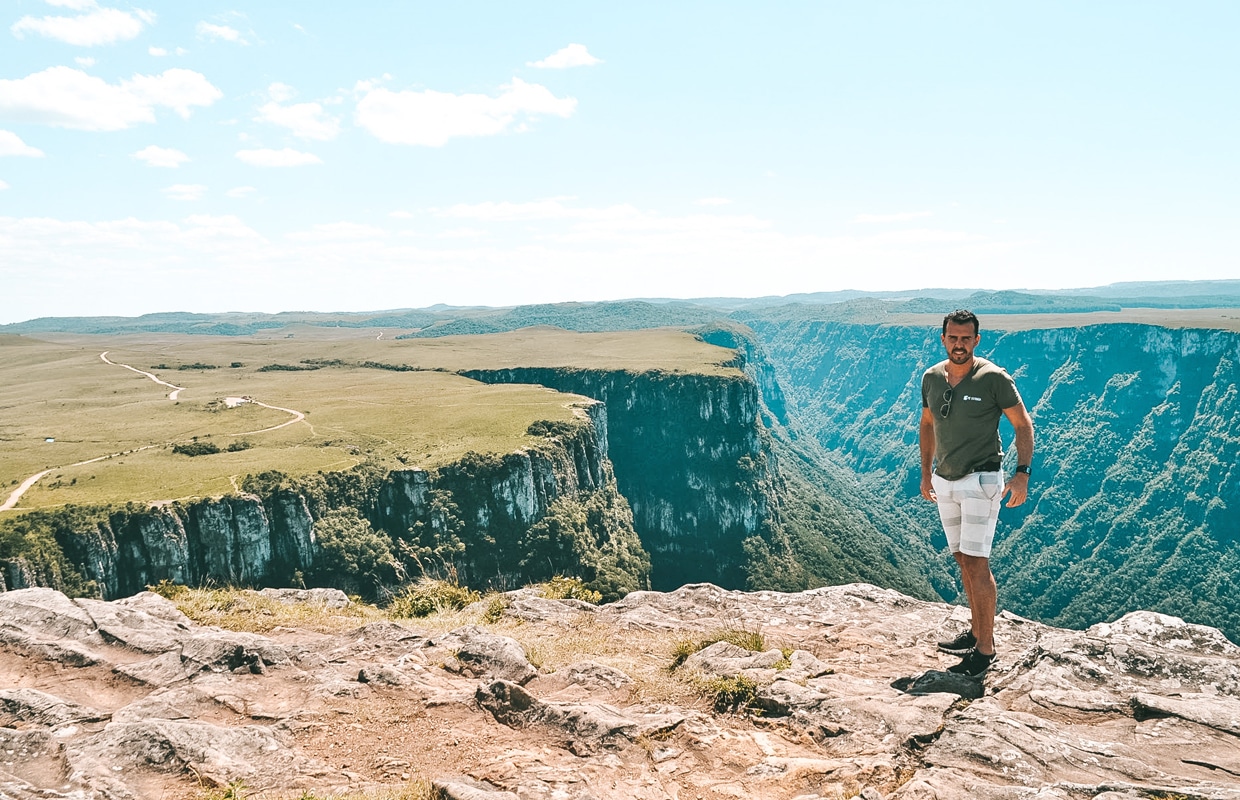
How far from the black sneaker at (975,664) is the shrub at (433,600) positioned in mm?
10855

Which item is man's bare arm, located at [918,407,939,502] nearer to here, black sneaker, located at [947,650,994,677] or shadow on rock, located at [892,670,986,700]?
black sneaker, located at [947,650,994,677]

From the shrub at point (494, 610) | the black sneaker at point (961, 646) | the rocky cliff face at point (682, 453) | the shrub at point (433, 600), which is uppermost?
the black sneaker at point (961, 646)

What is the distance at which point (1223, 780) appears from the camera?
682 centimetres

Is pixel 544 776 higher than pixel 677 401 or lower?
higher

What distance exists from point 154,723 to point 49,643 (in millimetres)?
4359

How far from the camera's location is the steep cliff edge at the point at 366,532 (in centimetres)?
6588

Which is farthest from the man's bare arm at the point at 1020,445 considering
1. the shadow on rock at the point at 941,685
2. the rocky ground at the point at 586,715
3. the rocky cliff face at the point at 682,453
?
the rocky cliff face at the point at 682,453

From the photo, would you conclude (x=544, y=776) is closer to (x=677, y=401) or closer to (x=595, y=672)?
(x=595, y=672)

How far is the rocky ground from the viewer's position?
7371 mm

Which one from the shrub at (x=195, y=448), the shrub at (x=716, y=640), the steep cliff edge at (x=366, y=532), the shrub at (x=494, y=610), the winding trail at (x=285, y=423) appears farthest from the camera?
the winding trail at (x=285, y=423)

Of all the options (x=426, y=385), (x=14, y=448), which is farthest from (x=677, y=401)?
(x=14, y=448)

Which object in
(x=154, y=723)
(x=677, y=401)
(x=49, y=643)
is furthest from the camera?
(x=677, y=401)

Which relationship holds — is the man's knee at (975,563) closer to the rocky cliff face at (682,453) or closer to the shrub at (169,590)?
the shrub at (169,590)

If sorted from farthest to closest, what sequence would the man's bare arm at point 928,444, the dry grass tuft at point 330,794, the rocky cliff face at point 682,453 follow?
the rocky cliff face at point 682,453 < the man's bare arm at point 928,444 < the dry grass tuft at point 330,794
